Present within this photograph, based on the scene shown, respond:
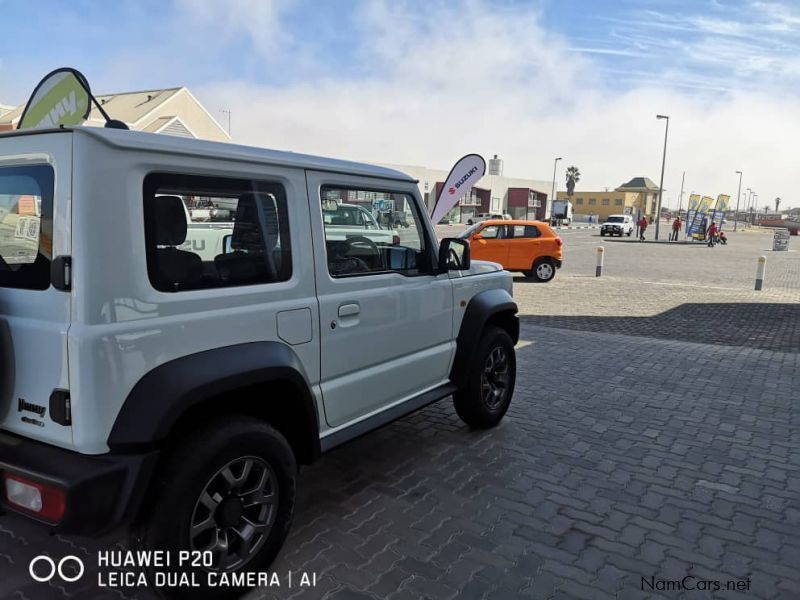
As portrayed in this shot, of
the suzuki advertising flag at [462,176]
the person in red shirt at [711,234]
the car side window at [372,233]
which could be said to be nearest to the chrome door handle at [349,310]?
the car side window at [372,233]

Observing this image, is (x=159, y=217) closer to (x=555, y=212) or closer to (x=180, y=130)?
(x=180, y=130)

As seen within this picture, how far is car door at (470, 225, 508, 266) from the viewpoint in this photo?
1571 centimetres

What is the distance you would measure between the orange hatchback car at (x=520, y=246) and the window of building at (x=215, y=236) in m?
13.0

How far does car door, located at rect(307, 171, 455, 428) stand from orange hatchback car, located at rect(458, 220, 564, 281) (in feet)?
38.8

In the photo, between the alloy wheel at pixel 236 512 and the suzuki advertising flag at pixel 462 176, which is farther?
the suzuki advertising flag at pixel 462 176

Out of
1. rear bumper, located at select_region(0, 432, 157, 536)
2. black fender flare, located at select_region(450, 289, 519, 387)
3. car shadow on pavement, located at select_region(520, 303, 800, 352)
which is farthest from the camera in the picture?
car shadow on pavement, located at select_region(520, 303, 800, 352)

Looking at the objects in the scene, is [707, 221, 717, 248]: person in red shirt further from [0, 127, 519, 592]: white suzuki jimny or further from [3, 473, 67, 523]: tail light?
[3, 473, 67, 523]: tail light

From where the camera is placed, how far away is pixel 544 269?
1559 centimetres

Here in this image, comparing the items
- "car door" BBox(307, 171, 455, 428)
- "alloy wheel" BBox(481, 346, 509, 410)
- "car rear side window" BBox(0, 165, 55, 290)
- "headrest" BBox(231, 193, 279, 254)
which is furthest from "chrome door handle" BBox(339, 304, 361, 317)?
"alloy wheel" BBox(481, 346, 509, 410)

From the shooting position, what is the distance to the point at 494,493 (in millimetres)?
3648

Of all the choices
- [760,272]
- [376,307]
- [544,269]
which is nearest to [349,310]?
[376,307]

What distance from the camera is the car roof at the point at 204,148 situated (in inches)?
83.7

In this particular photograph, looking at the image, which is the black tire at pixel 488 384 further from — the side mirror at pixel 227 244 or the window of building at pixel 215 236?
the side mirror at pixel 227 244

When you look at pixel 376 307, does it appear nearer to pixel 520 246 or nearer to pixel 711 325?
pixel 711 325
